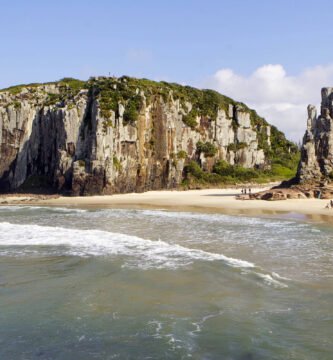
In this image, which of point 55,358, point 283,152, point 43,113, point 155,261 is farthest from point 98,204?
point 283,152

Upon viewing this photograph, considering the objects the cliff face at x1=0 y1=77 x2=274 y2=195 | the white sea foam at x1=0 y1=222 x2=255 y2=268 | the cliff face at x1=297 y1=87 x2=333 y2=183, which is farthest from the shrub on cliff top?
the white sea foam at x1=0 y1=222 x2=255 y2=268

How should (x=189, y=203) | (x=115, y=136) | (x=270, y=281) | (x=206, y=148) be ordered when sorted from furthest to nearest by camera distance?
(x=206, y=148)
(x=115, y=136)
(x=189, y=203)
(x=270, y=281)

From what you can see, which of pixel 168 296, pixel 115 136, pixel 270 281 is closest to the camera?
pixel 168 296

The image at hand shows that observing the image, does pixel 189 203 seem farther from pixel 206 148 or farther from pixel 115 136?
pixel 206 148

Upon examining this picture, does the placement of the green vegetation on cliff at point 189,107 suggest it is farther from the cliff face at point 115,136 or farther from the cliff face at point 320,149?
the cliff face at point 320,149

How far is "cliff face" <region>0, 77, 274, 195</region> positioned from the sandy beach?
350cm

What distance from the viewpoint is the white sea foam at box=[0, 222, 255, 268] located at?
15711 mm

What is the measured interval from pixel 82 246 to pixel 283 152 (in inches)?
2574

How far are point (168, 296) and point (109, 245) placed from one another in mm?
8189

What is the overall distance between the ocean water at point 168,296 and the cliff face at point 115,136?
31.8 m

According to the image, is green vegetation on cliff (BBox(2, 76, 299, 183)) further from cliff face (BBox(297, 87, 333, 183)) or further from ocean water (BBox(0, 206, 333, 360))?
ocean water (BBox(0, 206, 333, 360))

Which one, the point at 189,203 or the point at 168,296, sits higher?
the point at 189,203

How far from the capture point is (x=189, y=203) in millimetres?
42375

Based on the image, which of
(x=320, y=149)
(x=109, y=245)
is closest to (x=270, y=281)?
(x=109, y=245)
